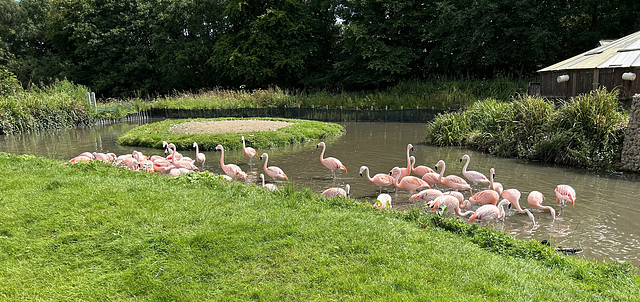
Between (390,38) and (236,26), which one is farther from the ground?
(236,26)

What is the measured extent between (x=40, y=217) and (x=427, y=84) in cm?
2593

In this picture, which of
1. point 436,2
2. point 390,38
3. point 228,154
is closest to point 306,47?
point 390,38

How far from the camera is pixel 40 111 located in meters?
19.5

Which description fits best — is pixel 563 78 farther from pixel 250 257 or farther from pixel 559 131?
pixel 250 257

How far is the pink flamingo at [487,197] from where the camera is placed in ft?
22.0

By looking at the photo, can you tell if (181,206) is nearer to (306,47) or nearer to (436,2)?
(436,2)

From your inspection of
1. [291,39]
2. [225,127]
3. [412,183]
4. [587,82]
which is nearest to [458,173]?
[412,183]

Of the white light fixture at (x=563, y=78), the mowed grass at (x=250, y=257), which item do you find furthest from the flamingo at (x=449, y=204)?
the white light fixture at (x=563, y=78)

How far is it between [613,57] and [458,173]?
897 centimetres

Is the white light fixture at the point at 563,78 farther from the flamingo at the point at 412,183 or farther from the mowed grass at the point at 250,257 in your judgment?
the mowed grass at the point at 250,257

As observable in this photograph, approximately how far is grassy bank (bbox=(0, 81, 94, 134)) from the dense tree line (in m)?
5.41

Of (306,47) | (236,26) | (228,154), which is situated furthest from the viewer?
(236,26)

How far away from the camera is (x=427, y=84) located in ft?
92.7

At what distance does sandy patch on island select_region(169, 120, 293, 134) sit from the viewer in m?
16.3
